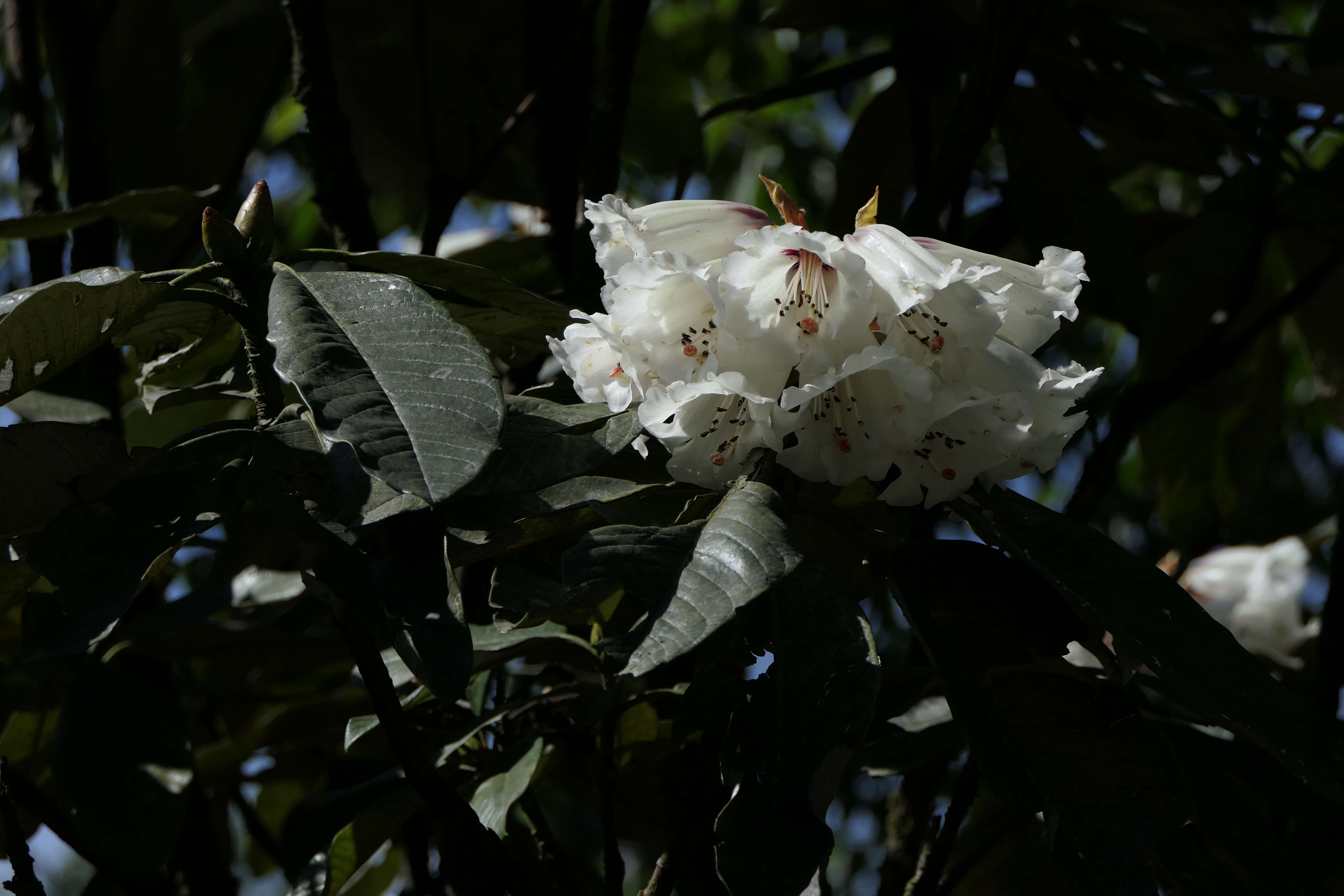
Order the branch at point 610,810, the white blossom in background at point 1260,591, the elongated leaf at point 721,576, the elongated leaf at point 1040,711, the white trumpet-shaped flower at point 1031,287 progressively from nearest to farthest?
the elongated leaf at point 721,576 → the elongated leaf at point 1040,711 → the white trumpet-shaped flower at point 1031,287 → the branch at point 610,810 → the white blossom in background at point 1260,591

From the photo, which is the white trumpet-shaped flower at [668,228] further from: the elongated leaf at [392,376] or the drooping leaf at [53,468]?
the drooping leaf at [53,468]

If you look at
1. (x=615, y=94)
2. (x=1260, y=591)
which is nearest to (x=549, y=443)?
(x=615, y=94)

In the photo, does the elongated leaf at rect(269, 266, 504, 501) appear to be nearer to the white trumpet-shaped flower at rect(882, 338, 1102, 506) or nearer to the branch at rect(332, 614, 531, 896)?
the branch at rect(332, 614, 531, 896)

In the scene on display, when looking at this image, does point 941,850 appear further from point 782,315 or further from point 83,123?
point 83,123

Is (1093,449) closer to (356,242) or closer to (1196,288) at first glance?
(1196,288)

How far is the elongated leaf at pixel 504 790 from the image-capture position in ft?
3.06

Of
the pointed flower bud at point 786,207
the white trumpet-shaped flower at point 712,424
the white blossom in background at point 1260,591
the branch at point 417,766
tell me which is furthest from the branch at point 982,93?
the white blossom in background at point 1260,591

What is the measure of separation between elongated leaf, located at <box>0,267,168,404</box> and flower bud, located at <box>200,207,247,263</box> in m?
0.05

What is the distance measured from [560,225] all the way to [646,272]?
780 millimetres

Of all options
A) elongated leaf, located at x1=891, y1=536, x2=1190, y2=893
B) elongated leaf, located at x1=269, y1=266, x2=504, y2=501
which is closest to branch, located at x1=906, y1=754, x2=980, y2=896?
elongated leaf, located at x1=891, y1=536, x2=1190, y2=893

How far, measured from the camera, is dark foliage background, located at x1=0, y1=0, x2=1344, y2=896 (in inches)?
24.9

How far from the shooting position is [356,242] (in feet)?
3.83

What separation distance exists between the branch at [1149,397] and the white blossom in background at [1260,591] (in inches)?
23.5

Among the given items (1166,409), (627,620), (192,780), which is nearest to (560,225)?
(627,620)
